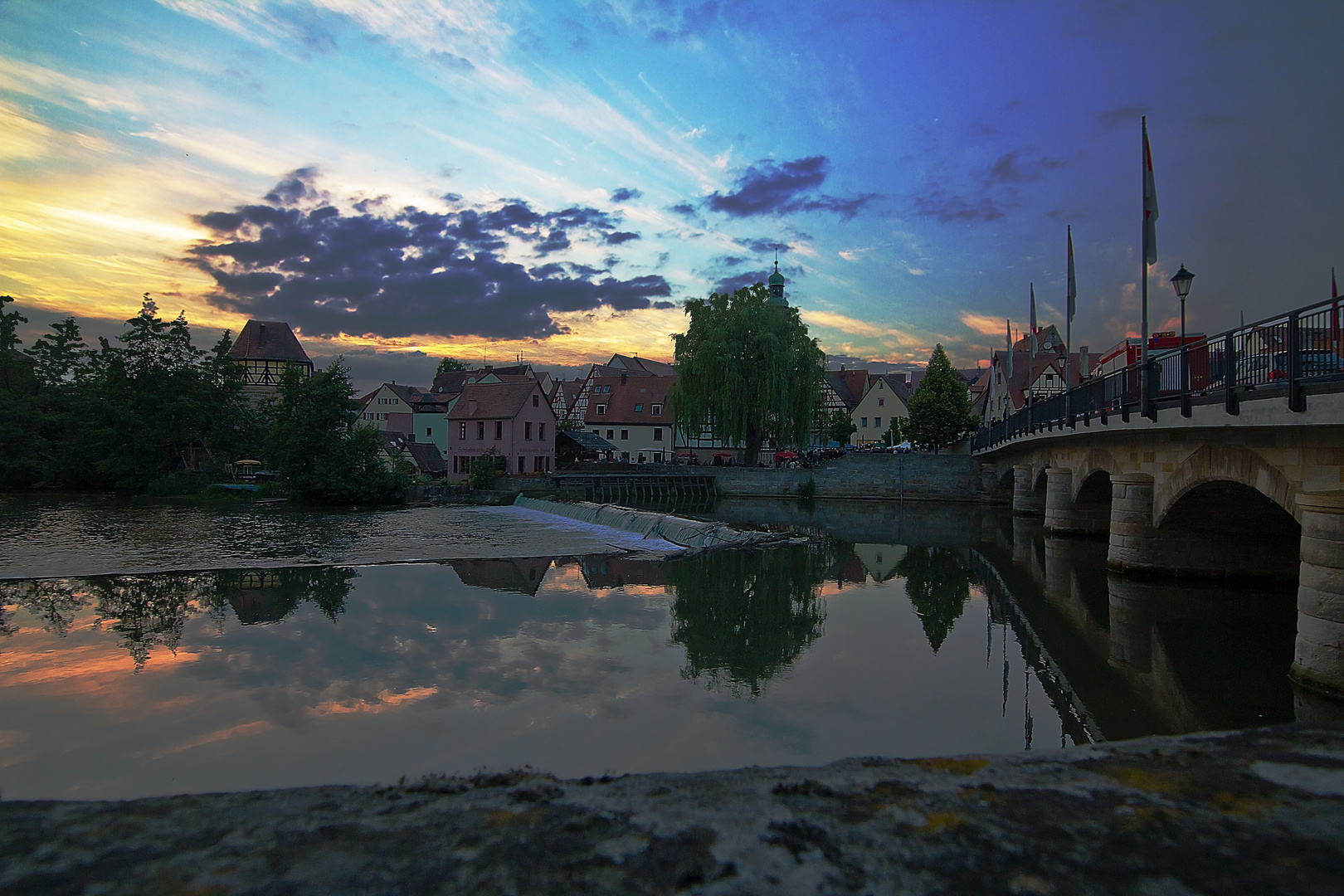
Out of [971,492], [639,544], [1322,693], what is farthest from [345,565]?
[971,492]

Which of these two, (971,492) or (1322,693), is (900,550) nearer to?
(1322,693)

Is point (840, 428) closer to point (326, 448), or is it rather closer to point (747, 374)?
point (747, 374)

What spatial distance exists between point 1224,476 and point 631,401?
52572 mm

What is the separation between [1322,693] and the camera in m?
7.95

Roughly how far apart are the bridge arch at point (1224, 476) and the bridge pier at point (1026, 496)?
1856cm

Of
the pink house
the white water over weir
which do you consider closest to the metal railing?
the white water over weir

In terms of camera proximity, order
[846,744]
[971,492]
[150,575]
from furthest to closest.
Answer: [971,492] → [150,575] → [846,744]

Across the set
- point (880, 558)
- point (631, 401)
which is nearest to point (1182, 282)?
point (880, 558)

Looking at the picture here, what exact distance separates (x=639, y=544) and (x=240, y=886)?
1991 centimetres

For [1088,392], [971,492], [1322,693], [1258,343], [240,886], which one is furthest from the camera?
[971,492]

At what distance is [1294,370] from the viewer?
795cm

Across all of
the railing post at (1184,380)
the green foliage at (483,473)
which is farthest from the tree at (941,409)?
the railing post at (1184,380)

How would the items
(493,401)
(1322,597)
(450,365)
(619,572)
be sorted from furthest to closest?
1. (450,365)
2. (493,401)
3. (619,572)
4. (1322,597)

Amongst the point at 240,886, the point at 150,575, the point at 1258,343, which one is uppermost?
the point at 1258,343
